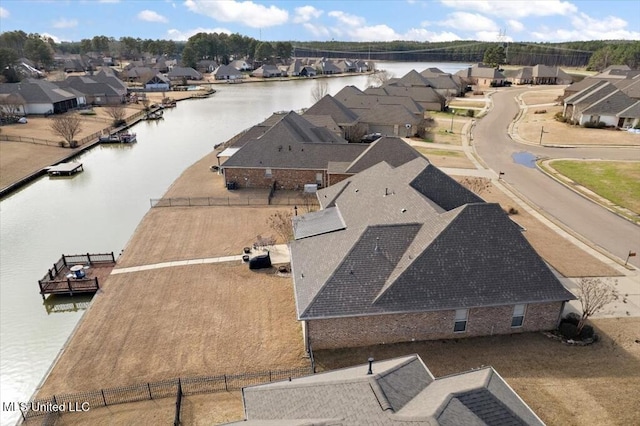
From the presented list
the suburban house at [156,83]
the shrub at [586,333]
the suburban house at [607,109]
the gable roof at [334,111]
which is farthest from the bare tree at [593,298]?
the suburban house at [156,83]

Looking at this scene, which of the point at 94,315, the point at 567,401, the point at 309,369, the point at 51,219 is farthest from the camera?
the point at 51,219

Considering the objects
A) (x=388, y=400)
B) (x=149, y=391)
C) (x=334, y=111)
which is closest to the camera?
(x=388, y=400)

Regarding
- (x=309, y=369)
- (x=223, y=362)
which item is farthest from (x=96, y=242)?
(x=309, y=369)

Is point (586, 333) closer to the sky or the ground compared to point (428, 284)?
closer to the ground

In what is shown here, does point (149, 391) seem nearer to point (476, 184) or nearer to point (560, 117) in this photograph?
point (476, 184)

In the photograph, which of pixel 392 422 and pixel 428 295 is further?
pixel 428 295

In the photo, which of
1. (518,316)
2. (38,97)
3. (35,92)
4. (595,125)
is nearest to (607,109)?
(595,125)

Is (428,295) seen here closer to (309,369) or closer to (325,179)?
(309,369)
